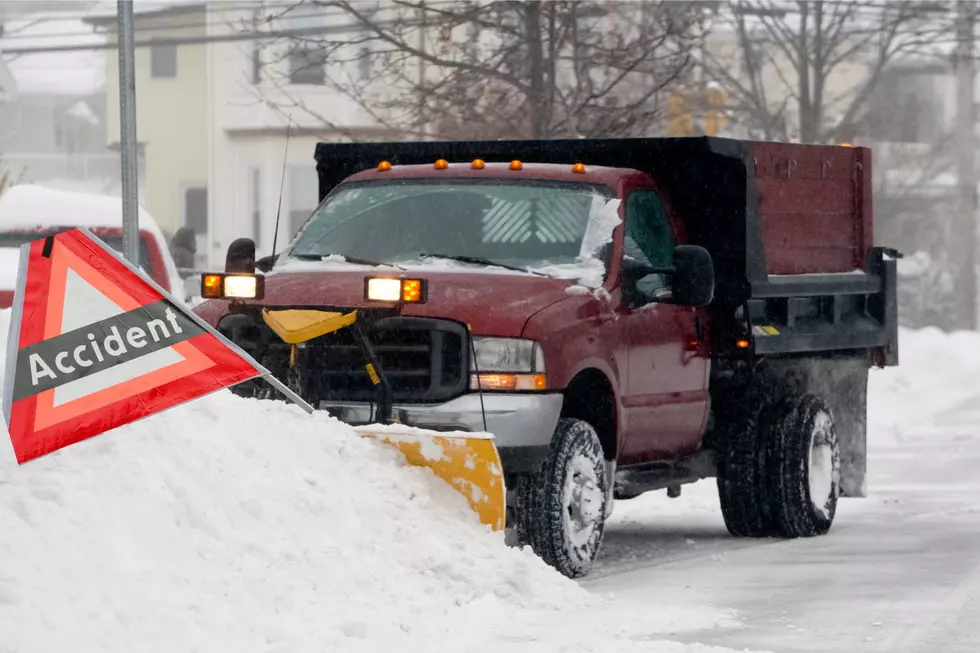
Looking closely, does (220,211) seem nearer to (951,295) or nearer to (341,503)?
(951,295)

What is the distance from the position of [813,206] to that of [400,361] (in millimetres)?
3776

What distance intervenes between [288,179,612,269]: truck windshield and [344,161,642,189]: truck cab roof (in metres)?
0.04

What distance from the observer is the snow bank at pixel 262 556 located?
7031 mm

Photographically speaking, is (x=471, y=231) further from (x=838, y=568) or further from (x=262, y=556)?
(x=262, y=556)

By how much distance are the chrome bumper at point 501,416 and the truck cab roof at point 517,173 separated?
1592 millimetres

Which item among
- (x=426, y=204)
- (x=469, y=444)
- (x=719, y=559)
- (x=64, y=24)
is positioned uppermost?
(x=64, y=24)

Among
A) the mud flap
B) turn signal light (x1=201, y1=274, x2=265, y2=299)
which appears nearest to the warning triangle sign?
turn signal light (x1=201, y1=274, x2=265, y2=299)

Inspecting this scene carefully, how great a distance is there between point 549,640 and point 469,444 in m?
1.64

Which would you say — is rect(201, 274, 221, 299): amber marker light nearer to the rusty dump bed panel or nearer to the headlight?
the headlight

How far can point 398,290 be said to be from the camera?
9344 mm

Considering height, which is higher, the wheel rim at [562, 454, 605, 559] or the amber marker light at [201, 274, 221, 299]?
the amber marker light at [201, 274, 221, 299]

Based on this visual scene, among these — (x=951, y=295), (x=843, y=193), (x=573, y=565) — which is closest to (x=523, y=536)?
(x=573, y=565)

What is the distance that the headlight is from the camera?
31.1 feet

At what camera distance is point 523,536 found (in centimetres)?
961
